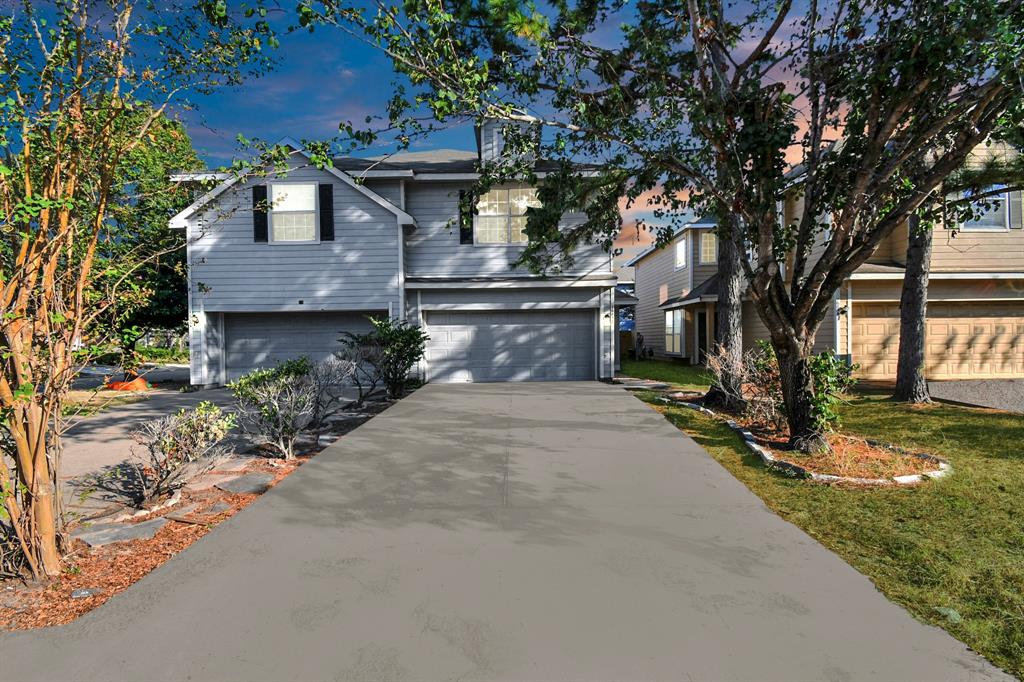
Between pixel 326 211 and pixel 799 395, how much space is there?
38.4 ft

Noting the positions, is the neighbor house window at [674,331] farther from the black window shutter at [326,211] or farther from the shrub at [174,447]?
the shrub at [174,447]

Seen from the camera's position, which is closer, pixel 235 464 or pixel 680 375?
pixel 235 464

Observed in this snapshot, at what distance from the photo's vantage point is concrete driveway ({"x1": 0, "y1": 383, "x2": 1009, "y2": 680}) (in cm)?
261

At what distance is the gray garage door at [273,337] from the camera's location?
14727 mm

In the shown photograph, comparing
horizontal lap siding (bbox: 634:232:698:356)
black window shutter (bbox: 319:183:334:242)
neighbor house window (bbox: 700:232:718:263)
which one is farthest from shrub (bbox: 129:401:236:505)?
neighbor house window (bbox: 700:232:718:263)

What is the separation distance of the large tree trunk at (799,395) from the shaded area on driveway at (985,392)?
571cm

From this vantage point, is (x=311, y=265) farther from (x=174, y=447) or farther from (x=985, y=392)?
(x=985, y=392)

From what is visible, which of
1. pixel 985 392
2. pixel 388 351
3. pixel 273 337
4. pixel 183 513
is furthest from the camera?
pixel 273 337

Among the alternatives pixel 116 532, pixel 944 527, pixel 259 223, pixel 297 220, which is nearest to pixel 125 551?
pixel 116 532

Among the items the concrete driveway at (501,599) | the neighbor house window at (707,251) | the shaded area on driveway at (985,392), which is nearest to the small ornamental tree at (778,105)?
the concrete driveway at (501,599)

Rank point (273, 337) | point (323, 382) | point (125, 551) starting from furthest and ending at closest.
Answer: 1. point (273, 337)
2. point (323, 382)
3. point (125, 551)

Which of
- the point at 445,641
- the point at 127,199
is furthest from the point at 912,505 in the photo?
the point at 127,199

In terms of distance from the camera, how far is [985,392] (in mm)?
10961

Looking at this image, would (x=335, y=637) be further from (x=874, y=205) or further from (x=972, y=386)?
(x=972, y=386)
